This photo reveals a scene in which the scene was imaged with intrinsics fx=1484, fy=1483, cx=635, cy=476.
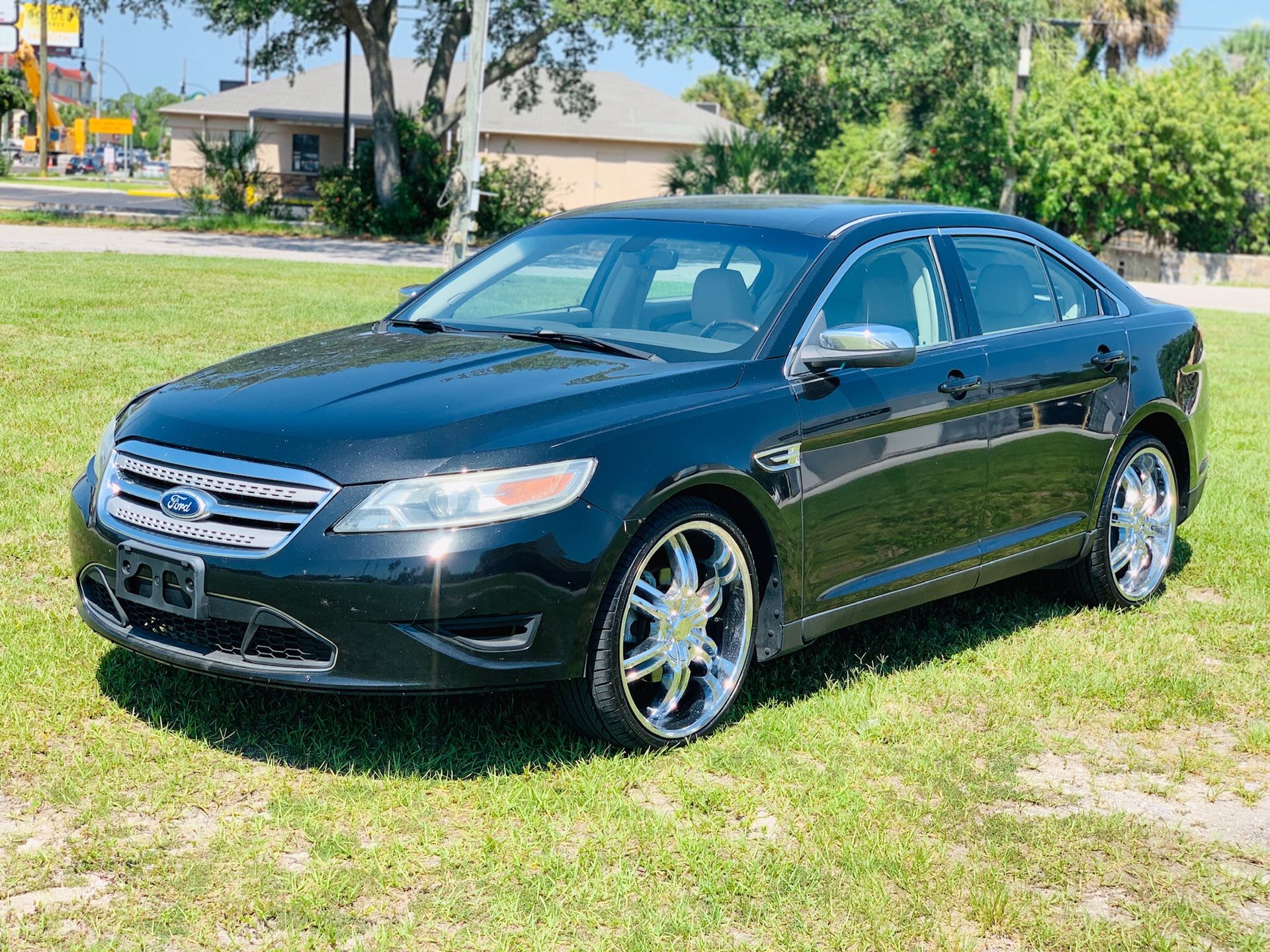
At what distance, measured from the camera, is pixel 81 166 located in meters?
81.1

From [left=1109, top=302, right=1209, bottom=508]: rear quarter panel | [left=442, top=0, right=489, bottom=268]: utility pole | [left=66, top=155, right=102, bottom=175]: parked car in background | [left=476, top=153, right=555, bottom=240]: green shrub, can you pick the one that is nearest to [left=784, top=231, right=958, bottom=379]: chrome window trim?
[left=1109, top=302, right=1209, bottom=508]: rear quarter panel

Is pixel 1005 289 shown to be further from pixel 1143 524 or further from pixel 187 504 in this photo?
pixel 187 504

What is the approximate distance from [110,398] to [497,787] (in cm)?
661

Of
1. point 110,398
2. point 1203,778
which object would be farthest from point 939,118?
point 1203,778

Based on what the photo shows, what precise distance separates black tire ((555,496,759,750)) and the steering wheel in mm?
743

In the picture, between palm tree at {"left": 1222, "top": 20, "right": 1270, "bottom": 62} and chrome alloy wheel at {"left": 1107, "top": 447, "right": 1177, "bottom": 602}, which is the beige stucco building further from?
chrome alloy wheel at {"left": 1107, "top": 447, "right": 1177, "bottom": 602}

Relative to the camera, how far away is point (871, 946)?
3383mm

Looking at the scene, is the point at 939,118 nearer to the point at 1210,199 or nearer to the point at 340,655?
the point at 1210,199

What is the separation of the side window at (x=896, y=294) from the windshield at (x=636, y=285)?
179 mm

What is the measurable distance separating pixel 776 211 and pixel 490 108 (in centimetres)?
5263

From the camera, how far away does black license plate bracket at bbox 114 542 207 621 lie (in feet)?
13.2

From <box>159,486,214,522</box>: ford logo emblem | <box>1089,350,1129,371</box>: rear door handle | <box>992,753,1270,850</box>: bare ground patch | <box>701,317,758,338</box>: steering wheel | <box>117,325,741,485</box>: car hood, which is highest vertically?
<box>701,317,758,338</box>: steering wheel

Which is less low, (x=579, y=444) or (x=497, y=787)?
(x=579, y=444)

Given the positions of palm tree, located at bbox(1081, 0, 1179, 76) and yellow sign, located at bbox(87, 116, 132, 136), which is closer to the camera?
palm tree, located at bbox(1081, 0, 1179, 76)
